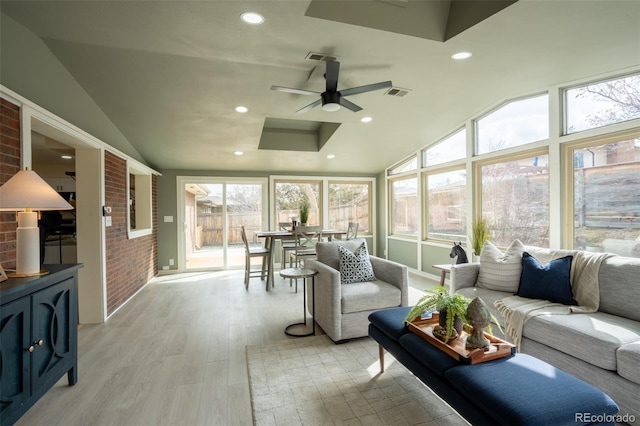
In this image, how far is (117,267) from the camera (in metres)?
4.11

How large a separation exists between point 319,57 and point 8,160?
253cm

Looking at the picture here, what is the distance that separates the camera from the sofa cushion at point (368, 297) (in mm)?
2898

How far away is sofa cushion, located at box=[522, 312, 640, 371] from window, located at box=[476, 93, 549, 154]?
2.43 m

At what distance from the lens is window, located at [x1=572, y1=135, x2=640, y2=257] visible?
120 inches

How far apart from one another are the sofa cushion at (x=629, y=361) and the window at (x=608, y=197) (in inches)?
70.3

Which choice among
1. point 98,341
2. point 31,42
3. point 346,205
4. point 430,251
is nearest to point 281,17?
point 31,42

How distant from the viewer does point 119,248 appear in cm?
422

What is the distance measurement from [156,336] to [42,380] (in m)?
1.26

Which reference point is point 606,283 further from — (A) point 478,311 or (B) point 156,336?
(B) point 156,336

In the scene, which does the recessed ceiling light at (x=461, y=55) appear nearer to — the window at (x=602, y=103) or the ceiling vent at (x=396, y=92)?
the ceiling vent at (x=396, y=92)

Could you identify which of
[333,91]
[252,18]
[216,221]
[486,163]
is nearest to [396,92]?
[333,91]

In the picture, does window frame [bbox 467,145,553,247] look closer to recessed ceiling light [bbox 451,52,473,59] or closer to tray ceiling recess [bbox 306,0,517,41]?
recessed ceiling light [bbox 451,52,473,59]

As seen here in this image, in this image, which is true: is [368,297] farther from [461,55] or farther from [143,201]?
[143,201]

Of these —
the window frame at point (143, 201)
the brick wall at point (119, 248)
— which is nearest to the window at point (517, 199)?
the brick wall at point (119, 248)
